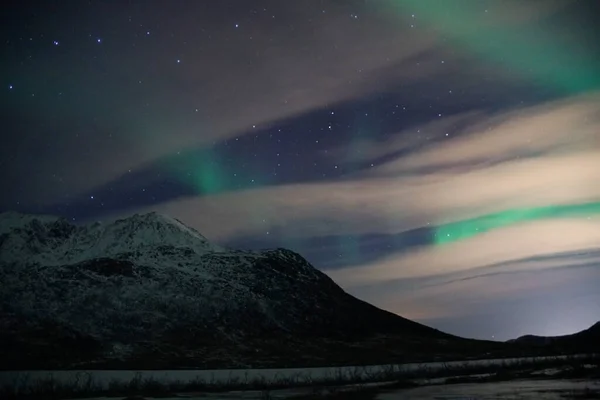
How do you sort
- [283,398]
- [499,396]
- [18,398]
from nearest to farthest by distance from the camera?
[499,396]
[283,398]
[18,398]

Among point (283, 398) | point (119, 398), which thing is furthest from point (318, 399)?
point (119, 398)

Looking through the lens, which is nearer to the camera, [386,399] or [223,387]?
[386,399]

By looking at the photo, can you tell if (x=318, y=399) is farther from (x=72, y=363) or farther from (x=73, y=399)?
(x=72, y=363)

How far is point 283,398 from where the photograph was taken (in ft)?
168

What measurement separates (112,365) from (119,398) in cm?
14964

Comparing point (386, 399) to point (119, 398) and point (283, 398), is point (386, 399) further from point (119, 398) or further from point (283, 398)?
point (119, 398)

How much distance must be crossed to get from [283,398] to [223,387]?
76.6ft

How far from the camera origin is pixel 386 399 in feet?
150

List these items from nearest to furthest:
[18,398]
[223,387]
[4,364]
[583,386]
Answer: [583,386]
[18,398]
[223,387]
[4,364]

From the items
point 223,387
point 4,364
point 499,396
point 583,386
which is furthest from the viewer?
point 4,364

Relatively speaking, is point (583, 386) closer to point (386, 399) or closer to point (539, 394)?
point (539, 394)

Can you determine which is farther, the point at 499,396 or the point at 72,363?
the point at 72,363

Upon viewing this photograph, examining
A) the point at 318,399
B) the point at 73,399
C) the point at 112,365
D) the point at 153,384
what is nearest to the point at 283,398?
the point at 318,399

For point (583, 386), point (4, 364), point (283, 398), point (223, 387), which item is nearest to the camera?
point (583, 386)
